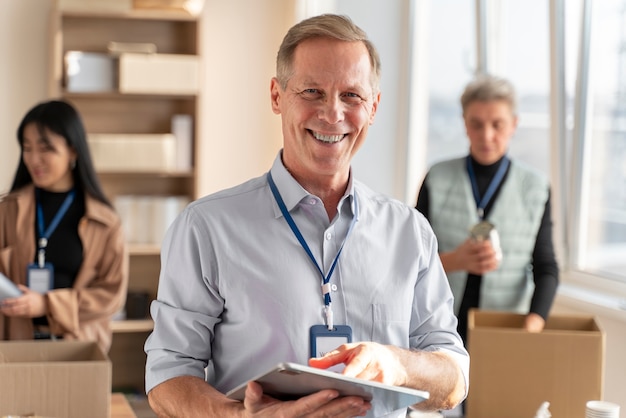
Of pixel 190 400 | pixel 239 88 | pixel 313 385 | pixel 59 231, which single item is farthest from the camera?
pixel 239 88

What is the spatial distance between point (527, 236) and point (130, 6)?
117 inches

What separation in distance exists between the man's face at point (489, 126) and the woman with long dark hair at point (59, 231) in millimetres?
1385

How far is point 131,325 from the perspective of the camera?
5453mm

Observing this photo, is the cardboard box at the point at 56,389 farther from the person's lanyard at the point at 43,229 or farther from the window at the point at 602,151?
the window at the point at 602,151

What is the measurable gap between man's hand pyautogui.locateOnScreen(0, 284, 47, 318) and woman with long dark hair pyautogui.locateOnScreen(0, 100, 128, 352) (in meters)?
0.09

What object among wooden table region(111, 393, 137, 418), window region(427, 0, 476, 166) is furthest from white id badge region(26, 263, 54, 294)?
window region(427, 0, 476, 166)

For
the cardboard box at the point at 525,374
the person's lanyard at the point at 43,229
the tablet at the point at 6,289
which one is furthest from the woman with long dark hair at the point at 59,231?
the cardboard box at the point at 525,374

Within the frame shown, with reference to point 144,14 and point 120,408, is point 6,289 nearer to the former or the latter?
point 120,408

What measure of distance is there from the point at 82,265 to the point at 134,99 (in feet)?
7.85

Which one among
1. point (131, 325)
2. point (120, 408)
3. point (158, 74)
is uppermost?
point (158, 74)

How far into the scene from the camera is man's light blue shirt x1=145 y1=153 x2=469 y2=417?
69.8 inches

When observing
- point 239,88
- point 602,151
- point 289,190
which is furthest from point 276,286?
point 239,88

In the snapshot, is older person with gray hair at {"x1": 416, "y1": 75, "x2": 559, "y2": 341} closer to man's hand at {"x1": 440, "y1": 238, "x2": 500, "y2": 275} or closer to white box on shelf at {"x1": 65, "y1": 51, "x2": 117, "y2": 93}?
man's hand at {"x1": 440, "y1": 238, "x2": 500, "y2": 275}

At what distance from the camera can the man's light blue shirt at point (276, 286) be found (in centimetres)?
177
